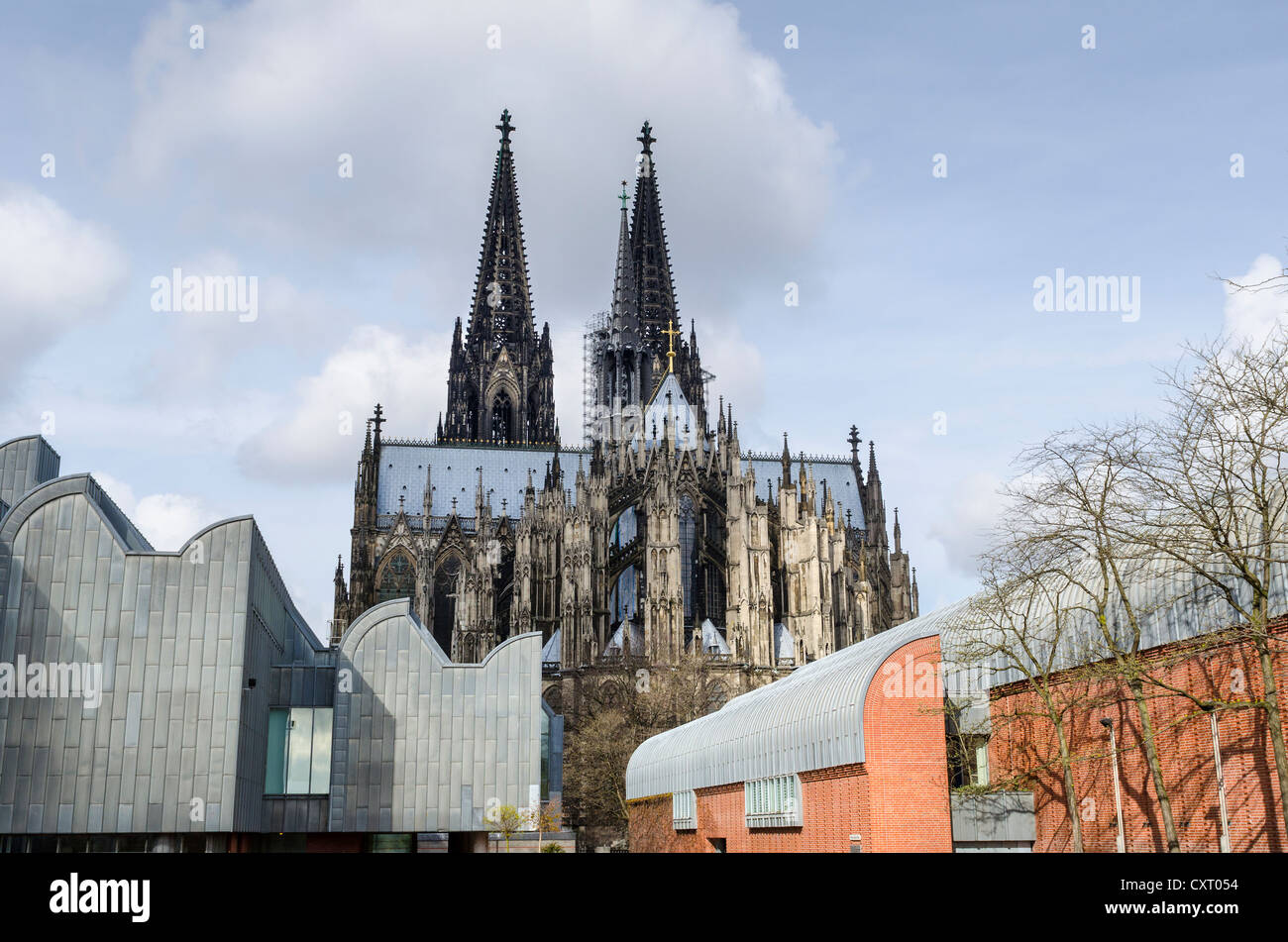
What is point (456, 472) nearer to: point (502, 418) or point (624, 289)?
point (502, 418)

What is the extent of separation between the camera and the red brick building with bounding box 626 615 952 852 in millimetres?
27062

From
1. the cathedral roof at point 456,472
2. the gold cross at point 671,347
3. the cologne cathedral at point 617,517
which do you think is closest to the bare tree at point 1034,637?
the cologne cathedral at point 617,517

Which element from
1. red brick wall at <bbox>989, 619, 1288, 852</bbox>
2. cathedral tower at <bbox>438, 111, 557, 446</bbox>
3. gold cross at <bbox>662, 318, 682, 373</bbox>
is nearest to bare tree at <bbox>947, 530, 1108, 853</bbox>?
red brick wall at <bbox>989, 619, 1288, 852</bbox>

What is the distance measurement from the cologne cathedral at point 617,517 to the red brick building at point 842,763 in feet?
93.4

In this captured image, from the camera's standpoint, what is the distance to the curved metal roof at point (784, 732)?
28.3 m

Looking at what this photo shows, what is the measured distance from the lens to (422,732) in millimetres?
36375

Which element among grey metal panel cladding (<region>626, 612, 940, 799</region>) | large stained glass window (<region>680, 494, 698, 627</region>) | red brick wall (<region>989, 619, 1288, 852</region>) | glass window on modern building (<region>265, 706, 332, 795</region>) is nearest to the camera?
red brick wall (<region>989, 619, 1288, 852</region>)

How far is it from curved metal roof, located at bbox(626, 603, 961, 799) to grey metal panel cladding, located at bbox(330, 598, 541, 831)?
5.93 m

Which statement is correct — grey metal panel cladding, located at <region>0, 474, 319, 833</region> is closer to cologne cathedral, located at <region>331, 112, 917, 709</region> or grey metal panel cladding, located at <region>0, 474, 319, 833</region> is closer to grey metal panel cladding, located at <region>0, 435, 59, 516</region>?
grey metal panel cladding, located at <region>0, 435, 59, 516</region>
